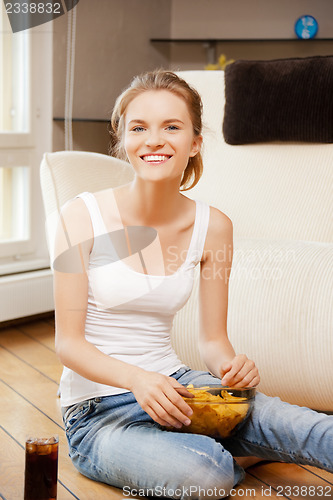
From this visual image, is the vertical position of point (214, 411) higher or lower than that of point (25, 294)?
higher

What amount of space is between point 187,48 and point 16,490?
2.85 m

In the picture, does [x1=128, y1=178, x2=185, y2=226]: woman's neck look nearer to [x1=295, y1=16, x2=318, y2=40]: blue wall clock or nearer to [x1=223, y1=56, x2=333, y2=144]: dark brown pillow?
[x1=223, y1=56, x2=333, y2=144]: dark brown pillow

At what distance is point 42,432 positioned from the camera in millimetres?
1517

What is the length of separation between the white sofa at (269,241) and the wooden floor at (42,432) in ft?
0.64

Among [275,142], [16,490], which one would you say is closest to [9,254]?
[275,142]

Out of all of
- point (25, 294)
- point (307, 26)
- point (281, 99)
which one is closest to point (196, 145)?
point (281, 99)

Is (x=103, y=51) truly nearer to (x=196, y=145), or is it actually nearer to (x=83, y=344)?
(x=196, y=145)

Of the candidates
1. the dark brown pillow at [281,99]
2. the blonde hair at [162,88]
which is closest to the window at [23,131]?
the dark brown pillow at [281,99]

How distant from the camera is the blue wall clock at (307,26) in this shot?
3336 mm

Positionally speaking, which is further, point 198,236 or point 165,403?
point 198,236

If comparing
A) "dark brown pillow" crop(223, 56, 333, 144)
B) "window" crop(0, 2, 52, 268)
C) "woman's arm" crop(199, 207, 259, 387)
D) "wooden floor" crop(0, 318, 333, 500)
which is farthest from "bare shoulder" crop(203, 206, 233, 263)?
"window" crop(0, 2, 52, 268)

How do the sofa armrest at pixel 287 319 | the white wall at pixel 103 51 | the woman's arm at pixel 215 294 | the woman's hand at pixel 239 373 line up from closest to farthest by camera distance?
the woman's hand at pixel 239 373 < the woman's arm at pixel 215 294 < the sofa armrest at pixel 287 319 < the white wall at pixel 103 51

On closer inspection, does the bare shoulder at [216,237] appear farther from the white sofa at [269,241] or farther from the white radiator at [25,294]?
the white radiator at [25,294]

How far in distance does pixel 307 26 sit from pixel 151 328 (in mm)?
2598
